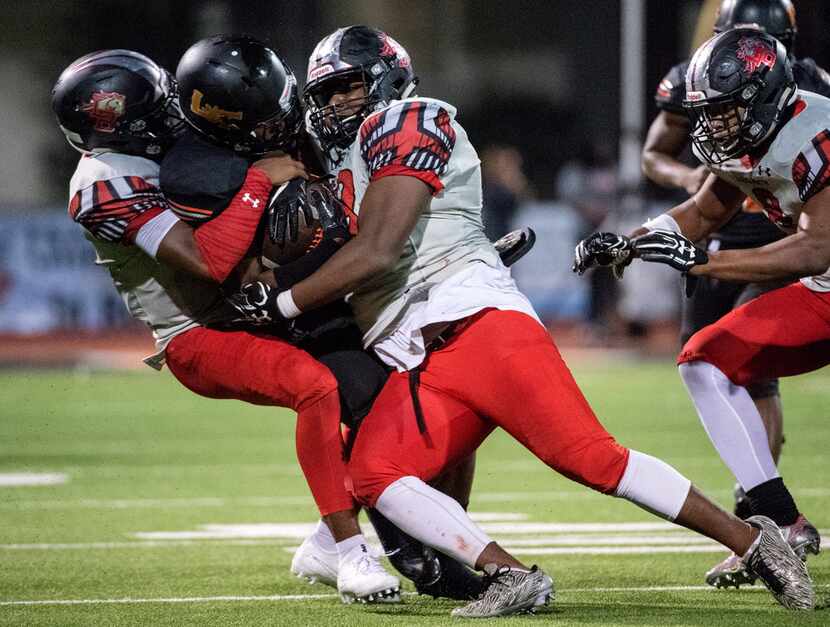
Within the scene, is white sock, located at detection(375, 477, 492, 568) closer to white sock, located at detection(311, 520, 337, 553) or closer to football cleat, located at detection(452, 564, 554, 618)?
football cleat, located at detection(452, 564, 554, 618)

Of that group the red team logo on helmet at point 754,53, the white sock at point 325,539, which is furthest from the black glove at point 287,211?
the red team logo on helmet at point 754,53

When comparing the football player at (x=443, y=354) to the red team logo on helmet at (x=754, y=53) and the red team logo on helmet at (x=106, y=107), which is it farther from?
the red team logo on helmet at (x=754, y=53)

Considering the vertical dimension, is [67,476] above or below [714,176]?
below

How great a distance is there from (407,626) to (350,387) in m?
0.72

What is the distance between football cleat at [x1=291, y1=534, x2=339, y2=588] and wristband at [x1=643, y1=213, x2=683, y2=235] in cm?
136

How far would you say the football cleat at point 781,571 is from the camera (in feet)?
13.5

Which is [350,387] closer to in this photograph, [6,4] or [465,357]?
[465,357]

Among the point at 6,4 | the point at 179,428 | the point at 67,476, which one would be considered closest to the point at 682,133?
the point at 67,476

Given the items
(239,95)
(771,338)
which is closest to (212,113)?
(239,95)

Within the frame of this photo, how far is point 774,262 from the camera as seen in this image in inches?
172

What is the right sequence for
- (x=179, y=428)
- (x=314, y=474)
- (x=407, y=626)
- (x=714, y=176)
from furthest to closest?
(x=179, y=428)
(x=714, y=176)
(x=314, y=474)
(x=407, y=626)

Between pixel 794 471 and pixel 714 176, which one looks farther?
pixel 794 471

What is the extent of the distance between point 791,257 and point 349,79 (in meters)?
1.32

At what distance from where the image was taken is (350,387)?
14.5ft
